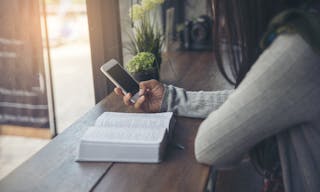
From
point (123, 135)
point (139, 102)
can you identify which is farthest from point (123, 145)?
point (139, 102)

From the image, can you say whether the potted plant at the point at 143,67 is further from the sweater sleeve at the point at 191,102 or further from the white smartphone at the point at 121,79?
the sweater sleeve at the point at 191,102

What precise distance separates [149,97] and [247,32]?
56cm

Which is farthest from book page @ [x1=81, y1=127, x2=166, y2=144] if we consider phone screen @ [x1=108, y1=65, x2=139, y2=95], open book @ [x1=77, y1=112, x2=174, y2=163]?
phone screen @ [x1=108, y1=65, x2=139, y2=95]

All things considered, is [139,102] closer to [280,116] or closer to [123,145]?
[123,145]

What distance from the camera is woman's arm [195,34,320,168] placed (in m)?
0.82

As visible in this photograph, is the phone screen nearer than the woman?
No

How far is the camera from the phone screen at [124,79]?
1.46 metres

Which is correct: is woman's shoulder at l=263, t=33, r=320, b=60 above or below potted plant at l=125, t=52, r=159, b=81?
above

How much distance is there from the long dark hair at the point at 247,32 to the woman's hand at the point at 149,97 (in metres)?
0.40

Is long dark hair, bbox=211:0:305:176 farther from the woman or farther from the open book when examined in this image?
the open book

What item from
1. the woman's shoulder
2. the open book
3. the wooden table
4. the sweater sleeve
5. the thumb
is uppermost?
the woman's shoulder

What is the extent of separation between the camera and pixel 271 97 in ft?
2.74

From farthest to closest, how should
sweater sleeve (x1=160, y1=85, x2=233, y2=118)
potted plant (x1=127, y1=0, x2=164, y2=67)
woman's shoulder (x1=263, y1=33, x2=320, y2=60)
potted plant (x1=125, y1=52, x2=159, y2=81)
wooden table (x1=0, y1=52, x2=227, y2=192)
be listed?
potted plant (x1=127, y1=0, x2=164, y2=67) < potted plant (x1=125, y1=52, x2=159, y2=81) < sweater sleeve (x1=160, y1=85, x2=233, y2=118) < wooden table (x1=0, y1=52, x2=227, y2=192) < woman's shoulder (x1=263, y1=33, x2=320, y2=60)

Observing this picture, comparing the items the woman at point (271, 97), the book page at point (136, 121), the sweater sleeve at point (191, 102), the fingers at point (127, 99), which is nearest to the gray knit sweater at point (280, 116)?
the woman at point (271, 97)
